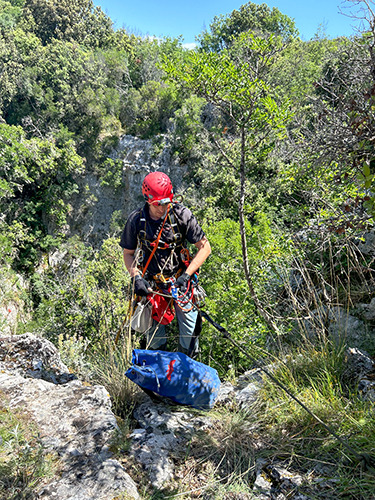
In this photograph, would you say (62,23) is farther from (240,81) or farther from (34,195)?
(240,81)

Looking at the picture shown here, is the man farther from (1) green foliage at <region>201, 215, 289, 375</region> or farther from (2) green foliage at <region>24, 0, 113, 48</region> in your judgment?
(2) green foliage at <region>24, 0, 113, 48</region>

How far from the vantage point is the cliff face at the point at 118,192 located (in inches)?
749

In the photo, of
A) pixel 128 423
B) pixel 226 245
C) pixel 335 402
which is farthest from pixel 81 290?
pixel 335 402

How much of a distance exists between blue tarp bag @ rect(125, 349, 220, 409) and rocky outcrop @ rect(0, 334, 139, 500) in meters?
0.36

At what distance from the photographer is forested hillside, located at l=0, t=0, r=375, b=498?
207 cm

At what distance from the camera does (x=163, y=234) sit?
2.73m

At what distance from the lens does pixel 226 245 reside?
528cm

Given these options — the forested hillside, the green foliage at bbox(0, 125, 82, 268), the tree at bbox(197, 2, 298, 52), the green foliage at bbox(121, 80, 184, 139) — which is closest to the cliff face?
the forested hillside

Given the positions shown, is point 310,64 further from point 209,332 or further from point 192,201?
point 209,332

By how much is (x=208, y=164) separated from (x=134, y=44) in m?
20.3

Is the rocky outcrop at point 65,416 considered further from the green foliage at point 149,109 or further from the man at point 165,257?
the green foliage at point 149,109

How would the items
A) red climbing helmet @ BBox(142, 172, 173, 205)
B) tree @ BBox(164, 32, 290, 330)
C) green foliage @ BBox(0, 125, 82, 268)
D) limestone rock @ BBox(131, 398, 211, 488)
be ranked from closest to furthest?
limestone rock @ BBox(131, 398, 211, 488) < red climbing helmet @ BBox(142, 172, 173, 205) < tree @ BBox(164, 32, 290, 330) < green foliage @ BBox(0, 125, 82, 268)

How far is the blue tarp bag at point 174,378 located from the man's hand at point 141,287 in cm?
52

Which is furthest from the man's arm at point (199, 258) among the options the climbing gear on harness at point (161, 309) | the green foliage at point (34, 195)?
the green foliage at point (34, 195)
